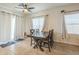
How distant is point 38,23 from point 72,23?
63cm

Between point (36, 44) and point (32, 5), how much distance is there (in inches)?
29.3

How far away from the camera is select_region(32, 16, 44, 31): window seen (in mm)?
1773

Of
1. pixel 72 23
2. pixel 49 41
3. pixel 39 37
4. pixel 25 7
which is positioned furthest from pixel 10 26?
pixel 72 23

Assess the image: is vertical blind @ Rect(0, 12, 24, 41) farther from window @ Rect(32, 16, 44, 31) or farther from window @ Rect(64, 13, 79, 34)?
window @ Rect(64, 13, 79, 34)

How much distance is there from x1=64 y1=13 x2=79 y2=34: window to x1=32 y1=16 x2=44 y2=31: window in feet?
1.49

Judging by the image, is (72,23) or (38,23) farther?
(38,23)

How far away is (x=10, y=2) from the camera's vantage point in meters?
1.69

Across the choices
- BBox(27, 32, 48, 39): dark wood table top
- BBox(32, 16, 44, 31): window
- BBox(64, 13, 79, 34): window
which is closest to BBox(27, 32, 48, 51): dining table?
BBox(27, 32, 48, 39): dark wood table top

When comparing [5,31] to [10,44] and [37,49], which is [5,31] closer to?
[10,44]

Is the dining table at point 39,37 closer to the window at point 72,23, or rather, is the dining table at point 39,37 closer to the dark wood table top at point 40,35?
the dark wood table top at point 40,35

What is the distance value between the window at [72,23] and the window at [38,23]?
455 mm

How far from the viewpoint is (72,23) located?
1.68m

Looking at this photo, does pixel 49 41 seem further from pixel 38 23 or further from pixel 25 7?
pixel 25 7

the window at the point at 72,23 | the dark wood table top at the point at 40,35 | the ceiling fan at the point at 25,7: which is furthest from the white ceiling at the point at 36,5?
the dark wood table top at the point at 40,35
